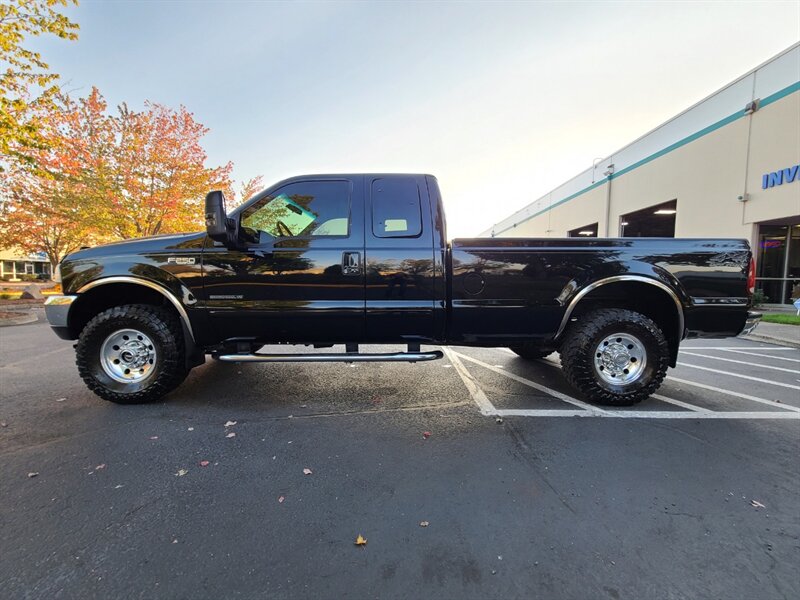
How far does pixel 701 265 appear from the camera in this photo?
11.8ft

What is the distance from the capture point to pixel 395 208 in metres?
3.74

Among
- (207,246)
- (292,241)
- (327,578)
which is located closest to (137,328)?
(207,246)

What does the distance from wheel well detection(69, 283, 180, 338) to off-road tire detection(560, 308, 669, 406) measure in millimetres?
3958

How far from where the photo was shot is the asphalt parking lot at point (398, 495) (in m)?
1.70

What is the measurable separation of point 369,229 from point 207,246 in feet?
5.10

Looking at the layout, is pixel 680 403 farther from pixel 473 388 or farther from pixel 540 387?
pixel 473 388

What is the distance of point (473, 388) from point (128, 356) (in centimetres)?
360

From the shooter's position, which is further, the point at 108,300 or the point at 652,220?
the point at 652,220

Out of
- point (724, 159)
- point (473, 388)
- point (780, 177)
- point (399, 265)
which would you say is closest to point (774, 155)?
point (780, 177)

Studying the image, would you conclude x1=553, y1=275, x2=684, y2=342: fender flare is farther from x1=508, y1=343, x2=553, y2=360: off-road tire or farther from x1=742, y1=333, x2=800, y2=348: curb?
x1=742, y1=333, x2=800, y2=348: curb

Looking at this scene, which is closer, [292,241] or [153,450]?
[153,450]

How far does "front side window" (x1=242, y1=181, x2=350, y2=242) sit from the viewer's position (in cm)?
374

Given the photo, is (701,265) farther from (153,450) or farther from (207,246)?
(153,450)

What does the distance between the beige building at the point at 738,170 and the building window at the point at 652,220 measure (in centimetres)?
8
